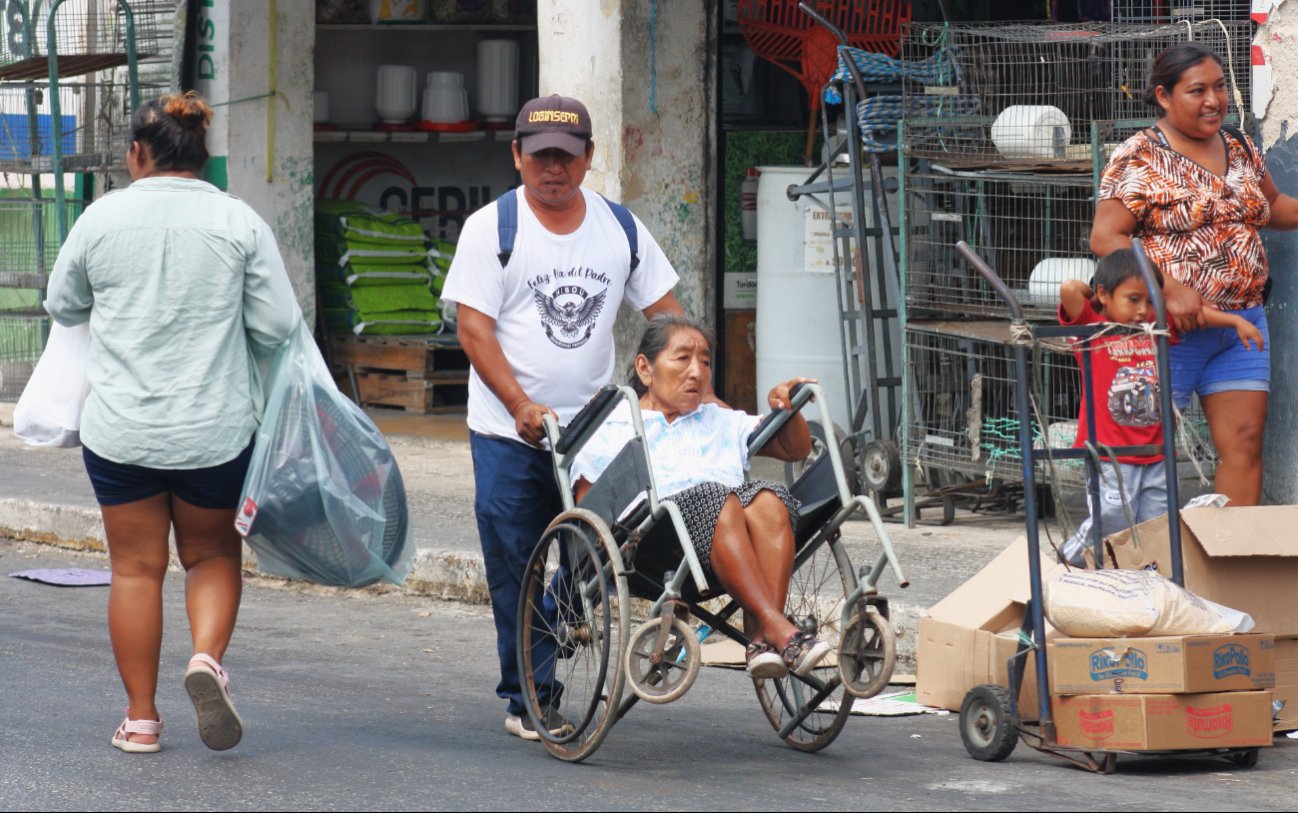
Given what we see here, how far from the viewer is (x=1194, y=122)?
596cm

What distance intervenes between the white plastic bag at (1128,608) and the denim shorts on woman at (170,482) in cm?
219

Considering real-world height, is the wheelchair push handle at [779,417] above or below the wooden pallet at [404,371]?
above

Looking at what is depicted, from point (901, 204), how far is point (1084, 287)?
9.10ft

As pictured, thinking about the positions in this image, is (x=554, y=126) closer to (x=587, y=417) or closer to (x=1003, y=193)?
(x=587, y=417)

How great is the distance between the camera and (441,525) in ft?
28.9

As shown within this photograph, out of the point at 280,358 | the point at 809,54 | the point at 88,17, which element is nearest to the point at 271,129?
the point at 88,17

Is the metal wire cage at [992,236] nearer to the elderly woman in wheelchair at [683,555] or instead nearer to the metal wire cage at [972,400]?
the metal wire cage at [972,400]

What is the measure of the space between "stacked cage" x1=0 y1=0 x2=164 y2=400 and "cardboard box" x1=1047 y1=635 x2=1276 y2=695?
8382mm

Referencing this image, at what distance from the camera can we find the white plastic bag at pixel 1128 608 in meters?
4.78

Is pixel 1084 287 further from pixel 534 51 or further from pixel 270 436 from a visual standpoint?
pixel 534 51

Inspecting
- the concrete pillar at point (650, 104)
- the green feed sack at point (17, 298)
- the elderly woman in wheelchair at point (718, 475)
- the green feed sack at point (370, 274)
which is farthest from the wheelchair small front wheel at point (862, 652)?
the green feed sack at point (17, 298)

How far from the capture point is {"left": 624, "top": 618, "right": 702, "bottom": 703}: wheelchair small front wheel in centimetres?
451

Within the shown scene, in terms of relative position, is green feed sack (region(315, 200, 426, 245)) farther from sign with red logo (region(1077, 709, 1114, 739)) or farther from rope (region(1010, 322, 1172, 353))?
sign with red logo (region(1077, 709, 1114, 739))

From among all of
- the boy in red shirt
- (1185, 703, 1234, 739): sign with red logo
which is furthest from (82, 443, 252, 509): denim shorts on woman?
(1185, 703, 1234, 739): sign with red logo
